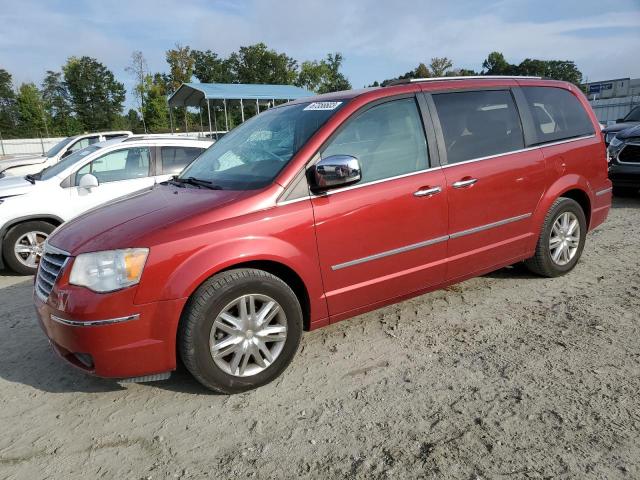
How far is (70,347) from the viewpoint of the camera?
2719 mm

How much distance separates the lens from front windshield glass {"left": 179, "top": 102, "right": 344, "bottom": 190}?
3.23 meters

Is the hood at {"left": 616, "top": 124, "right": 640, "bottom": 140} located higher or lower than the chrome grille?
higher

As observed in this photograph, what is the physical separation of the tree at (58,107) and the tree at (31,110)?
7.00ft

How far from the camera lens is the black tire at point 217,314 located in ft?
8.90

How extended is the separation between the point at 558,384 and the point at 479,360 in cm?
49

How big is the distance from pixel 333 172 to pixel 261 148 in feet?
2.75

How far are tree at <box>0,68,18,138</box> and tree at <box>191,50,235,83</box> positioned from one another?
2390 cm

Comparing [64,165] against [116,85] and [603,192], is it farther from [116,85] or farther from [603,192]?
[116,85]

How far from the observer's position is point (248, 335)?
9.53ft

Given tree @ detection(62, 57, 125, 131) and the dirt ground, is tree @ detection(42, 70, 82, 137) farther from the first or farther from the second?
the dirt ground

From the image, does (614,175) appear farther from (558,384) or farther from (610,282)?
(558,384)

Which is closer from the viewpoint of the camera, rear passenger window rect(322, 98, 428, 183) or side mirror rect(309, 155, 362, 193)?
side mirror rect(309, 155, 362, 193)

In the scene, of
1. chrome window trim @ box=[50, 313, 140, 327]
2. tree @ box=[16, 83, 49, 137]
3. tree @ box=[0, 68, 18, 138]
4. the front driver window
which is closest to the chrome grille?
chrome window trim @ box=[50, 313, 140, 327]

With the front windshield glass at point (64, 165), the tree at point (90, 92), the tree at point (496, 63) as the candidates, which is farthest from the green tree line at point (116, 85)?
the front windshield glass at point (64, 165)
